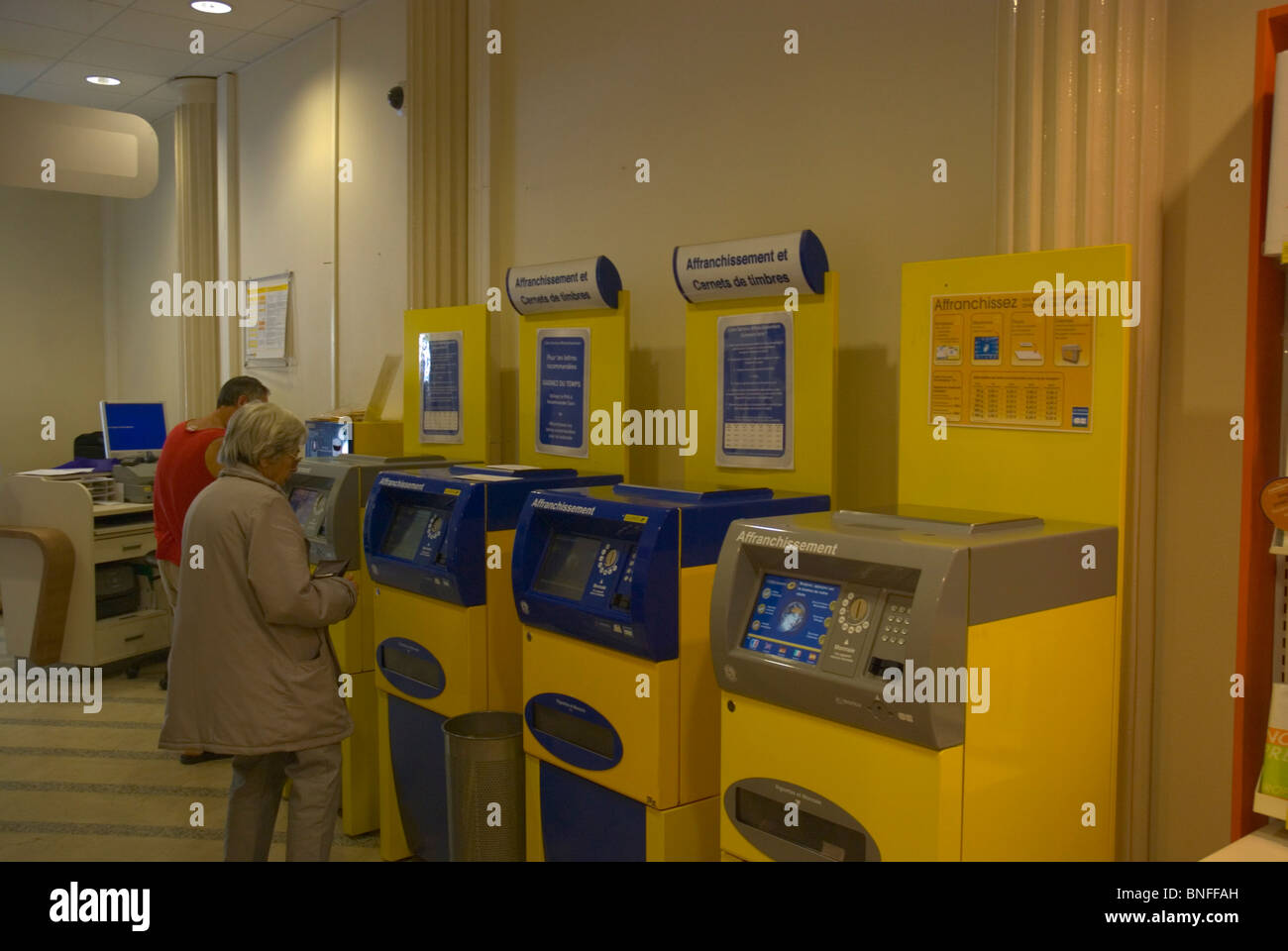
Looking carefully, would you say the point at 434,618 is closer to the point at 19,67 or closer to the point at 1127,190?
the point at 1127,190

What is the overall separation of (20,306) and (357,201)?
196 inches

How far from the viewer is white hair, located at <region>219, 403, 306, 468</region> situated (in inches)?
115

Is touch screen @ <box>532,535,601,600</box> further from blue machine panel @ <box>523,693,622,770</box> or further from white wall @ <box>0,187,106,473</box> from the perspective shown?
white wall @ <box>0,187,106,473</box>

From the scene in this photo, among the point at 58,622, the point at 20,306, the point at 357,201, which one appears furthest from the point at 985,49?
the point at 20,306

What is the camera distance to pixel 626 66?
396 cm

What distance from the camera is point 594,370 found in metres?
3.67

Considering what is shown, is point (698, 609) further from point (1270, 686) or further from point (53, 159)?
point (53, 159)

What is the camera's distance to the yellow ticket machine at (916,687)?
177cm

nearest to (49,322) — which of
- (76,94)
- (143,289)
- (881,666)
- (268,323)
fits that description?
(143,289)

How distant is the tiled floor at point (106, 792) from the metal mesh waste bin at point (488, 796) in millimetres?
828

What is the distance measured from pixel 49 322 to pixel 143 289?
0.92m

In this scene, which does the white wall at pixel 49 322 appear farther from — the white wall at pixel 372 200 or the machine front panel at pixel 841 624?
the machine front panel at pixel 841 624

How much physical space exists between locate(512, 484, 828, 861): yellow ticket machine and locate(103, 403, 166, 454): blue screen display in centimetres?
526

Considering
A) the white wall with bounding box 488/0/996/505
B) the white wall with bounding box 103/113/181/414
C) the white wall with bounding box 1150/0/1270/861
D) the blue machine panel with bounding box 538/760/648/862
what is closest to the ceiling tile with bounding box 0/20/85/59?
the white wall with bounding box 103/113/181/414
